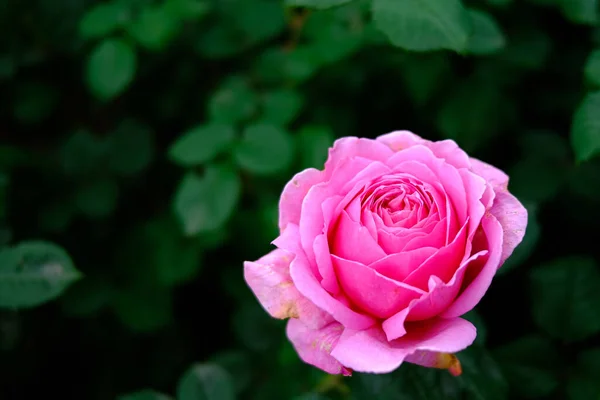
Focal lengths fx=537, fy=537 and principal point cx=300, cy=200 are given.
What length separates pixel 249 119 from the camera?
1369 millimetres

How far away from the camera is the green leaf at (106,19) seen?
132 cm

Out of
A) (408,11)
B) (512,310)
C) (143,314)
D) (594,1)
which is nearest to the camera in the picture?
(408,11)

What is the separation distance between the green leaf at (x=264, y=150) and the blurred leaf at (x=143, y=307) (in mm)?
518

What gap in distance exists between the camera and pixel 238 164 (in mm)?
1233

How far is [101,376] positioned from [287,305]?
1.15 meters

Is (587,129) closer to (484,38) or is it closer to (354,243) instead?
(484,38)

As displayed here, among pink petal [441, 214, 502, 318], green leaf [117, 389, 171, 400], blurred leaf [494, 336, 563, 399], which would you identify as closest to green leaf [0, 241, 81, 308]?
green leaf [117, 389, 171, 400]

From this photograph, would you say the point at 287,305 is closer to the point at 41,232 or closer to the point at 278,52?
the point at 278,52

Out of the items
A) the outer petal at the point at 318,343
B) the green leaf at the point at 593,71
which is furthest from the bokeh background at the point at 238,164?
the outer petal at the point at 318,343

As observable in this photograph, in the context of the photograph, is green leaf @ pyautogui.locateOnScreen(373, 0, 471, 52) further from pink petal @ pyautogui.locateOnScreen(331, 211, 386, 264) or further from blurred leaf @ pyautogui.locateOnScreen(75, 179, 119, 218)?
blurred leaf @ pyautogui.locateOnScreen(75, 179, 119, 218)

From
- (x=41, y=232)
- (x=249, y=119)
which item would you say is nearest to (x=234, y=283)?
(x=249, y=119)

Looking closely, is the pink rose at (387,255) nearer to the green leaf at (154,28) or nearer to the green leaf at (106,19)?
the green leaf at (154,28)

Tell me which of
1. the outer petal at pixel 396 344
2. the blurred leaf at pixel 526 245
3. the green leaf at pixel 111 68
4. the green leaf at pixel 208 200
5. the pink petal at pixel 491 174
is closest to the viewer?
the outer petal at pixel 396 344

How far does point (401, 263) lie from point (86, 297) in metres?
1.10
